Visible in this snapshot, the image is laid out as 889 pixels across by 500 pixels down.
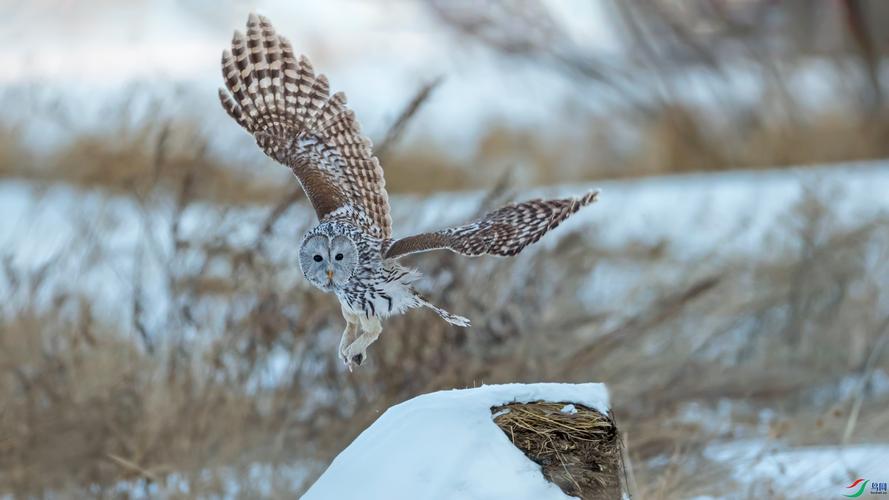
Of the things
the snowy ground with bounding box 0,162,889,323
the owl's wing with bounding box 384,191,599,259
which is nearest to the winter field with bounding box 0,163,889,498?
the snowy ground with bounding box 0,162,889,323

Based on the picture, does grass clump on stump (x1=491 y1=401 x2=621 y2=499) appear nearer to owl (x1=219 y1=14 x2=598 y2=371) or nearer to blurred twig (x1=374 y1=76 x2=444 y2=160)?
owl (x1=219 y1=14 x2=598 y2=371)

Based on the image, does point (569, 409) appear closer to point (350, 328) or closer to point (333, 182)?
point (350, 328)

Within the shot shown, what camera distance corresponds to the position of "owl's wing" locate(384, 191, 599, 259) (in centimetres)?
192

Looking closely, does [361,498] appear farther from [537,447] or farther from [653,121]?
[653,121]

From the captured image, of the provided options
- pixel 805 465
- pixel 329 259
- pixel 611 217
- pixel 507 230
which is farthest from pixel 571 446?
pixel 611 217

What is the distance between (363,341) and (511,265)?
2449 mm

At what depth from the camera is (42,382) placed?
14.1ft

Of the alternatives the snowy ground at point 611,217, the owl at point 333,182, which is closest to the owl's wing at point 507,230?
the owl at point 333,182

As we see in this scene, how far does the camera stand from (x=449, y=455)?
83.5 inches

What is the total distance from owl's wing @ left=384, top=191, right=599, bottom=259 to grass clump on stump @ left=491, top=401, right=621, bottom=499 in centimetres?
40

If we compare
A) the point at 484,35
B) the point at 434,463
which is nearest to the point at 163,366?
the point at 434,463

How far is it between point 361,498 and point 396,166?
274 inches
